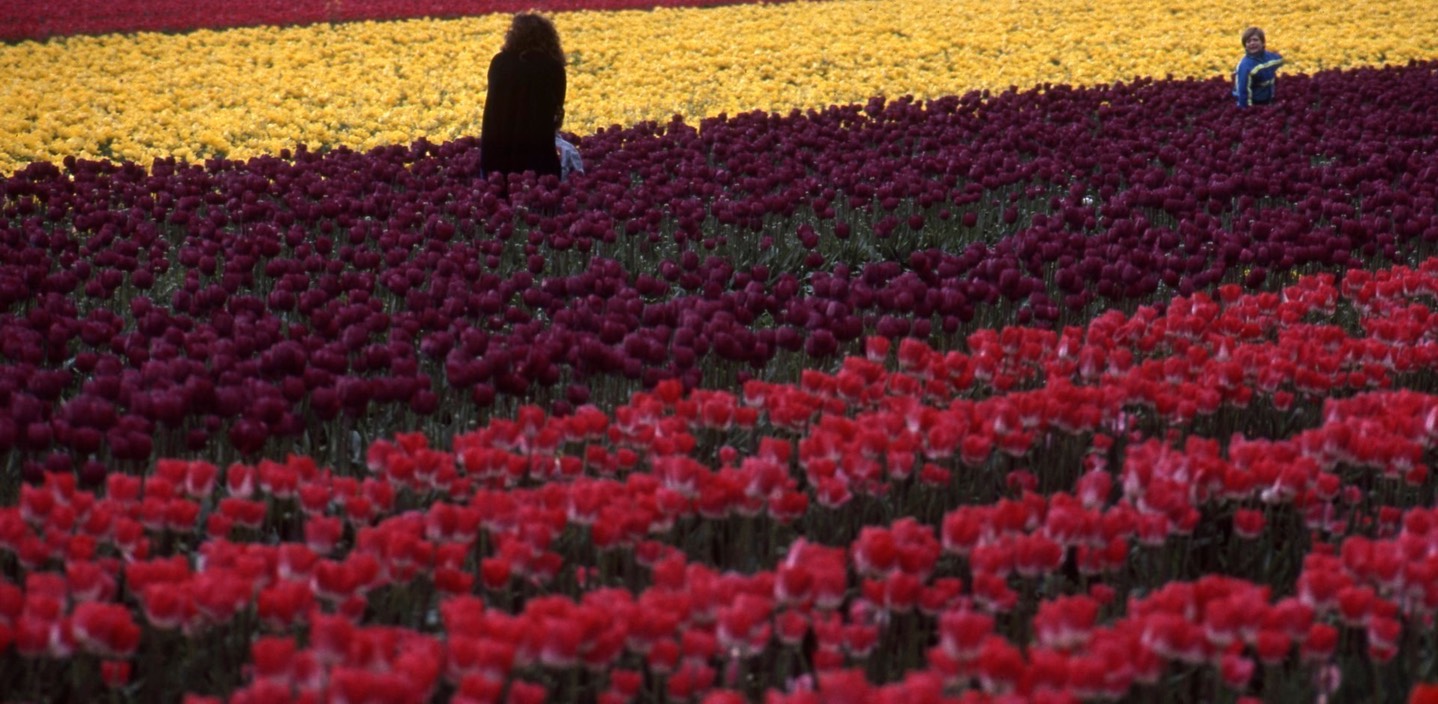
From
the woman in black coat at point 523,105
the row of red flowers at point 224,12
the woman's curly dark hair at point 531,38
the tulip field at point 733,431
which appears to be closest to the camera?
the tulip field at point 733,431

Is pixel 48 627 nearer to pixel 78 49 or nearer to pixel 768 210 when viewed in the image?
pixel 768 210

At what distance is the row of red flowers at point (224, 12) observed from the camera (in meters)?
21.0

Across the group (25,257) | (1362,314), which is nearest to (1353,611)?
(1362,314)

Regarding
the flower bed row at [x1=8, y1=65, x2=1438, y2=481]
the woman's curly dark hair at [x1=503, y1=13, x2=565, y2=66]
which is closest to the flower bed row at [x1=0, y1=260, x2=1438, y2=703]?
the flower bed row at [x1=8, y1=65, x2=1438, y2=481]

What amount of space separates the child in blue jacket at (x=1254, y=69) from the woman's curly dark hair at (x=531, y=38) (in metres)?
6.60

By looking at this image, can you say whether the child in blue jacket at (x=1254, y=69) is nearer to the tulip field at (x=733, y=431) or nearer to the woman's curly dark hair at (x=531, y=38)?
the tulip field at (x=733, y=431)

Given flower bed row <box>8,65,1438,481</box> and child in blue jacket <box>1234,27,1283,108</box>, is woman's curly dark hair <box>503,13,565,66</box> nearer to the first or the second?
flower bed row <box>8,65,1438,481</box>

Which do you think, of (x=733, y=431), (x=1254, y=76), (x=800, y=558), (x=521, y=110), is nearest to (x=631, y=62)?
(x=1254, y=76)

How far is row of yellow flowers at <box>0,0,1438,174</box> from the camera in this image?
14953 mm

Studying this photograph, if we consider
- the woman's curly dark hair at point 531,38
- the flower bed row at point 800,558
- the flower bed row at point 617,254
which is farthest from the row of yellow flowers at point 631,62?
the flower bed row at point 800,558

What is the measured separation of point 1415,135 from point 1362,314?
641 cm

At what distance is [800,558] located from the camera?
118 inches

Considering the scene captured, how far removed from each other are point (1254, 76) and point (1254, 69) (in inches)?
7.2

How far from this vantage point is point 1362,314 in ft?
21.0
